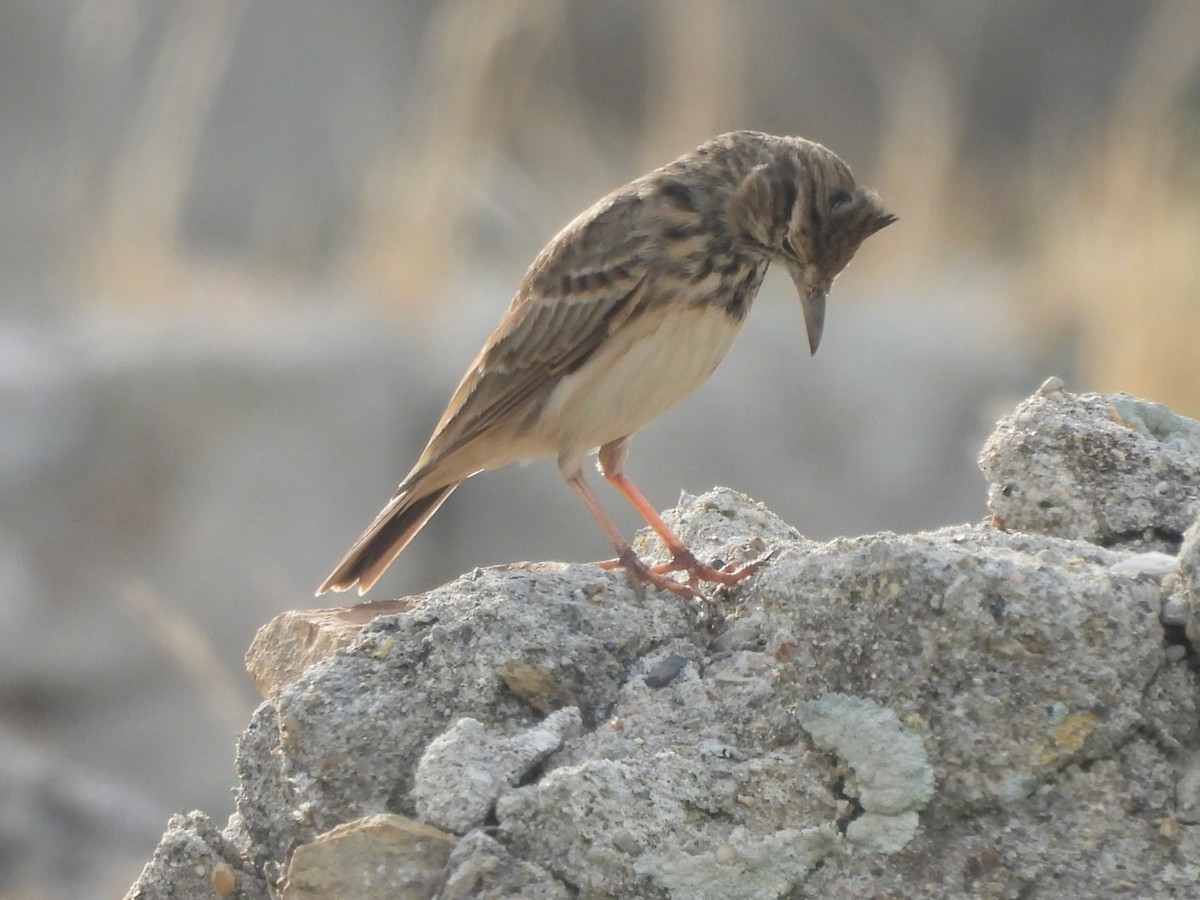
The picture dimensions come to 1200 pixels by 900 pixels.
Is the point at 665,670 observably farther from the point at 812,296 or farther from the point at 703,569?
the point at 812,296

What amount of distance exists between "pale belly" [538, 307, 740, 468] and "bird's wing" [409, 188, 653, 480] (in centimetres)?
5

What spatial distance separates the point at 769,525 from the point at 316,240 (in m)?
12.6

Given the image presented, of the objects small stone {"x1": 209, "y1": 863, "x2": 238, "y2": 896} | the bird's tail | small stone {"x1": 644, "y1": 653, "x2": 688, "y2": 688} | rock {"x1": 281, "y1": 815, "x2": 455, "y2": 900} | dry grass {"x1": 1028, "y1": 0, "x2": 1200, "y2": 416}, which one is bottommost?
rock {"x1": 281, "y1": 815, "x2": 455, "y2": 900}

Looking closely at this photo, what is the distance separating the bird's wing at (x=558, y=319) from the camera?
4.02 m

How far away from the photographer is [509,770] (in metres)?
2.45

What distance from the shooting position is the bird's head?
3.90m

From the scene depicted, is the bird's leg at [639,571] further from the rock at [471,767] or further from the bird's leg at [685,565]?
the rock at [471,767]

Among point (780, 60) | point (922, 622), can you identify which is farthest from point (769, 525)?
point (780, 60)

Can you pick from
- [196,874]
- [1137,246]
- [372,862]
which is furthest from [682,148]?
[372,862]

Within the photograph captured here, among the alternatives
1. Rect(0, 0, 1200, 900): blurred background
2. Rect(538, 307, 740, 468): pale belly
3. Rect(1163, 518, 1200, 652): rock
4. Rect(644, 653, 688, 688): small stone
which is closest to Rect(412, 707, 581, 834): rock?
Rect(644, 653, 688, 688): small stone

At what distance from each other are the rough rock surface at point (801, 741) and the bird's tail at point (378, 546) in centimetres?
140

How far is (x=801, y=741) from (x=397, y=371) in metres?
8.37

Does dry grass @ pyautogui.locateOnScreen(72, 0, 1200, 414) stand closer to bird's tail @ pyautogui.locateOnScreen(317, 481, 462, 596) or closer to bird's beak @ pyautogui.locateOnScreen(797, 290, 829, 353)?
bird's beak @ pyautogui.locateOnScreen(797, 290, 829, 353)

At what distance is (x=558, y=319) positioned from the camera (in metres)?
4.14
